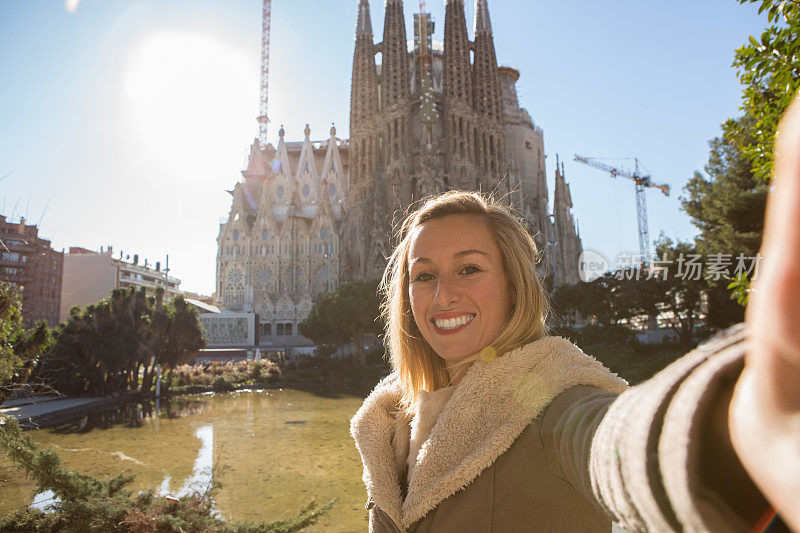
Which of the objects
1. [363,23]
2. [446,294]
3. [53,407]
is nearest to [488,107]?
[363,23]

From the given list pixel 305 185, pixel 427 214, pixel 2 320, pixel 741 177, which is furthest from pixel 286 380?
pixel 305 185

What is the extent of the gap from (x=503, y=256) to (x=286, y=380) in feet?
63.3

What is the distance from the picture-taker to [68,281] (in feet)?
111

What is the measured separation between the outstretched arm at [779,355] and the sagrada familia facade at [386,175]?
2615 centimetres

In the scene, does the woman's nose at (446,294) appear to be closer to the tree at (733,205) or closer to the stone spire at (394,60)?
the tree at (733,205)

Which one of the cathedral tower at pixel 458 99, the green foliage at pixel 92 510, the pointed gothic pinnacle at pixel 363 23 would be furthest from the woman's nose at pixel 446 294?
the pointed gothic pinnacle at pixel 363 23

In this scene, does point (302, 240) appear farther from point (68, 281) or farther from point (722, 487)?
point (722, 487)

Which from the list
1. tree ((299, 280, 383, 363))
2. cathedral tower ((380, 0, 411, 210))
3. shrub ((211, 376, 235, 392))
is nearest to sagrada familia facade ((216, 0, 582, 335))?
cathedral tower ((380, 0, 411, 210))

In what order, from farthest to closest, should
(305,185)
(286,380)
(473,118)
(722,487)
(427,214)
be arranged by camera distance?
(305,185), (473,118), (286,380), (427,214), (722,487)

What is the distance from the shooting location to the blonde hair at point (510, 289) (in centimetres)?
108

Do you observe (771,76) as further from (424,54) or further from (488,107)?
(424,54)

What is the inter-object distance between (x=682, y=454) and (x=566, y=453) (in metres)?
0.38

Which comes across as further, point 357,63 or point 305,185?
point 305,185

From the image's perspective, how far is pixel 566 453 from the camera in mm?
706
